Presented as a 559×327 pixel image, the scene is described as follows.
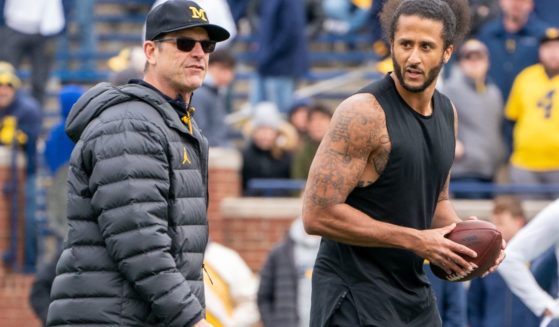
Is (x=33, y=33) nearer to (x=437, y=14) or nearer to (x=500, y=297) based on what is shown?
(x=500, y=297)

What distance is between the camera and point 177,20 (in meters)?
5.64

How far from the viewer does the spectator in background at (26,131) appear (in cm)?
1334

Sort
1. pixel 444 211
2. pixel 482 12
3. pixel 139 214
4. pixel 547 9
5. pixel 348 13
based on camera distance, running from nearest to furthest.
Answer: pixel 139 214 → pixel 444 211 → pixel 547 9 → pixel 482 12 → pixel 348 13

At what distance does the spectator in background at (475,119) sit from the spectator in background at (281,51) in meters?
2.44

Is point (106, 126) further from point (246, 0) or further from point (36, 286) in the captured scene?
point (246, 0)

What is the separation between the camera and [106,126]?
17.7 ft

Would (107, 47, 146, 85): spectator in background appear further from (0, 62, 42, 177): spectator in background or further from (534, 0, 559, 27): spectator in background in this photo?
(534, 0, 559, 27): spectator in background

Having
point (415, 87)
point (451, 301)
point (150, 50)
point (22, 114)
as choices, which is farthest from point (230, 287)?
point (22, 114)

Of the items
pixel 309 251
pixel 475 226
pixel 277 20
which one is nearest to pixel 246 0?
pixel 277 20

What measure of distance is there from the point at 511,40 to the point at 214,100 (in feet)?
9.33

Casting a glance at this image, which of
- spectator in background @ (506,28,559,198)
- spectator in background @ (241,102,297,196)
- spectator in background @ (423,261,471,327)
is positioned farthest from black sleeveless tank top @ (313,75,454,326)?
spectator in background @ (241,102,297,196)

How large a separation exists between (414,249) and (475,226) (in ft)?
1.27

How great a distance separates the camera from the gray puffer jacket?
529 centimetres

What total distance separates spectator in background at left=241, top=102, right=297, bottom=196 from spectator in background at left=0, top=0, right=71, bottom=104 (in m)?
2.79
